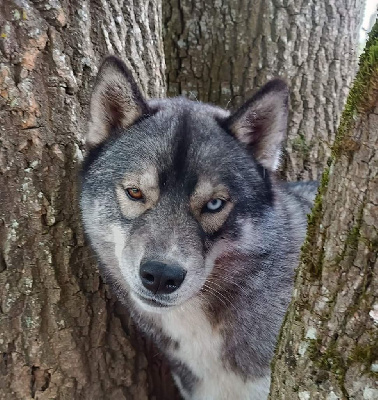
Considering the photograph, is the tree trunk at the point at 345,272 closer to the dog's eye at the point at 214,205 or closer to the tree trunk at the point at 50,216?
the dog's eye at the point at 214,205

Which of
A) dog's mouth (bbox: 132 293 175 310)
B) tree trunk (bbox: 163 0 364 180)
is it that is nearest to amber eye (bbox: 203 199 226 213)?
dog's mouth (bbox: 132 293 175 310)

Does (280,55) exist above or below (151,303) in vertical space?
above

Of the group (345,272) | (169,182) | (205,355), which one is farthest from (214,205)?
(345,272)

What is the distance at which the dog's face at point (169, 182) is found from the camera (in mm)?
A: 2680

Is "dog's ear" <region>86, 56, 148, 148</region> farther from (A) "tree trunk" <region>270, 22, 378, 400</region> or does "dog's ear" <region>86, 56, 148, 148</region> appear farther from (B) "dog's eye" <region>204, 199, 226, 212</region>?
(A) "tree trunk" <region>270, 22, 378, 400</region>

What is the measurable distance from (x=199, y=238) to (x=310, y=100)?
256 centimetres

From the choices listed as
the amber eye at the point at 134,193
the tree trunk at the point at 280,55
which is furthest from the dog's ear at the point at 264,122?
the tree trunk at the point at 280,55

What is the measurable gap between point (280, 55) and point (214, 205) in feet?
7.79

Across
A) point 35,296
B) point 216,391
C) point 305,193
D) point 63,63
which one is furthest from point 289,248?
point 63,63

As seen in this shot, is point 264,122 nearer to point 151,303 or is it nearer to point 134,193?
point 134,193

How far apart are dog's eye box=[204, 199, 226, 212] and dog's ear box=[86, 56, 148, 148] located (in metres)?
0.69

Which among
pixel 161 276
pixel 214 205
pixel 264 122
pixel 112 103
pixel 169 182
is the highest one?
pixel 112 103

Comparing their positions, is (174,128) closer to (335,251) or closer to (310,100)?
(335,251)

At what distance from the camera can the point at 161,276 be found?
2.54 metres
